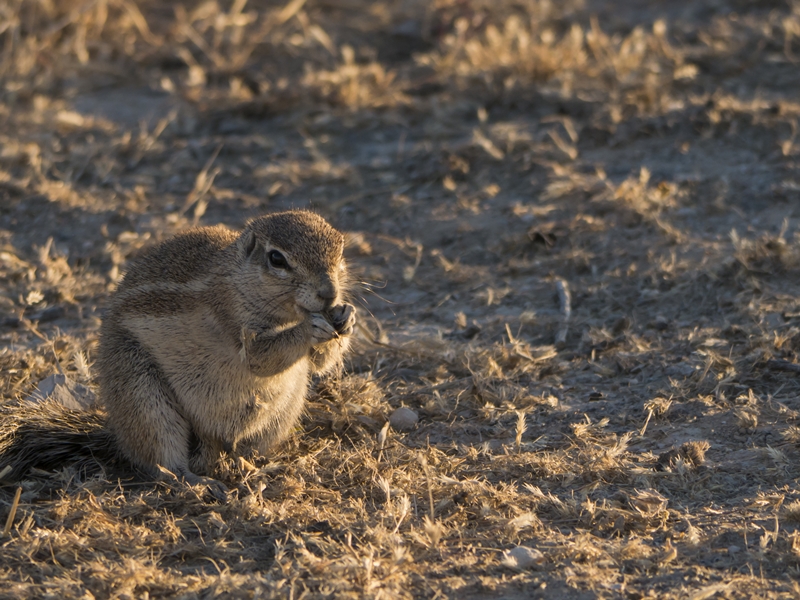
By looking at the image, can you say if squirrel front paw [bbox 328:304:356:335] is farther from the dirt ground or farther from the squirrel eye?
the dirt ground

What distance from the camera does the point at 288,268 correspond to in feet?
11.8

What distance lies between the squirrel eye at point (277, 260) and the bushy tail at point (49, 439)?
3.05 feet

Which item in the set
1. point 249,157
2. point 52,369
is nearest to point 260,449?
point 52,369

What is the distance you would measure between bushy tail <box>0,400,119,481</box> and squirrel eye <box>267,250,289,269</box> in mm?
928

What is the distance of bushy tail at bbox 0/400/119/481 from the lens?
12.0ft

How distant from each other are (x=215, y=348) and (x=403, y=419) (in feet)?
2.77

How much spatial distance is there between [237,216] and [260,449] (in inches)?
93.4

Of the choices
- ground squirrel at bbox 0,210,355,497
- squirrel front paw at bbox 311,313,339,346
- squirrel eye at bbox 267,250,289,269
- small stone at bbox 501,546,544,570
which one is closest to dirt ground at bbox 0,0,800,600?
small stone at bbox 501,546,544,570

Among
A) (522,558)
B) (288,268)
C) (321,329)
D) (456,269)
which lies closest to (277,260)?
(288,268)

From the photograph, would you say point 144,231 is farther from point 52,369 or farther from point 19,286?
point 52,369

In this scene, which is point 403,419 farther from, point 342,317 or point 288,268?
point 288,268

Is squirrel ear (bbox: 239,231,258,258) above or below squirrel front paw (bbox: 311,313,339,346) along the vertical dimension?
above

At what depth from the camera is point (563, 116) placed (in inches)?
264

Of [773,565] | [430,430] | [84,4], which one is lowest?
[430,430]
